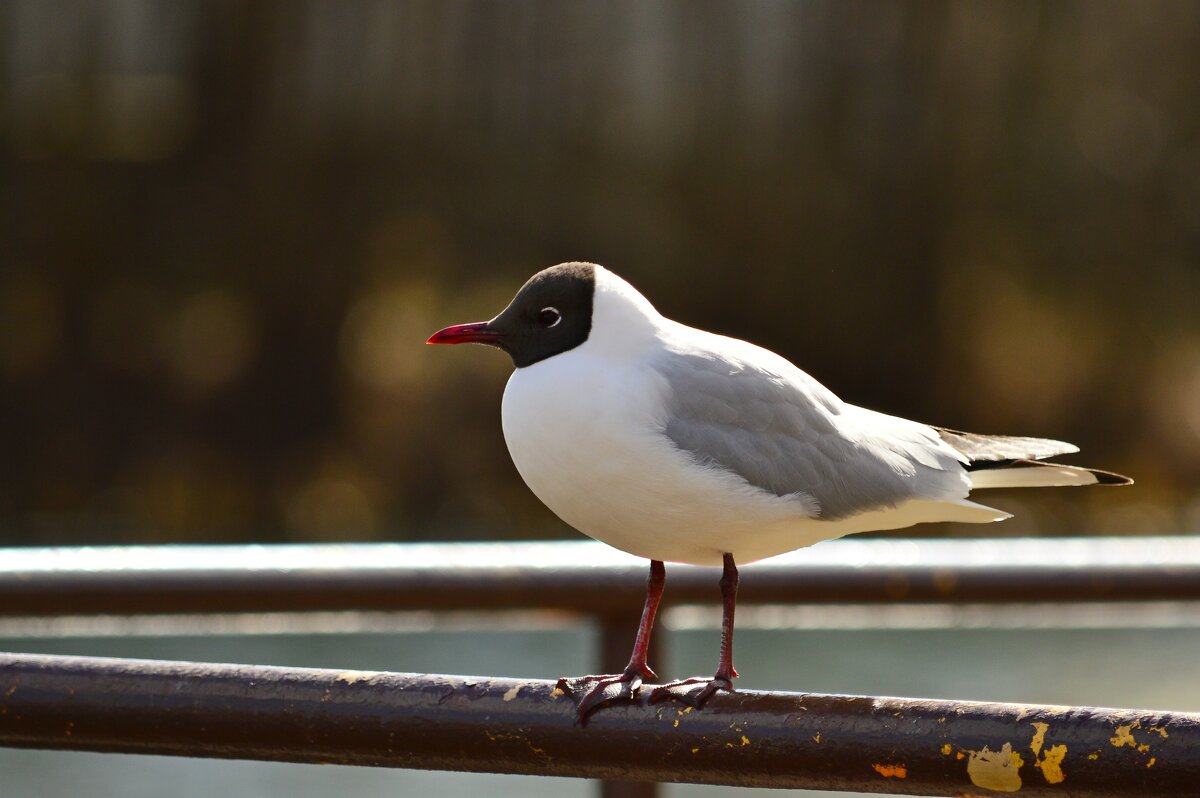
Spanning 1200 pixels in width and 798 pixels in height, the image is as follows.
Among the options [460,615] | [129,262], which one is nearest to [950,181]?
[129,262]

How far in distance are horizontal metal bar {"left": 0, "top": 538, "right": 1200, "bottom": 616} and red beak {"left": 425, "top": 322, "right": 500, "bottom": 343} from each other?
21.2 inches

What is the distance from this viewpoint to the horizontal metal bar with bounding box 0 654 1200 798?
2.68ft

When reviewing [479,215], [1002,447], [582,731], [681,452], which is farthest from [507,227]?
[582,731]

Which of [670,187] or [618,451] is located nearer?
[618,451]

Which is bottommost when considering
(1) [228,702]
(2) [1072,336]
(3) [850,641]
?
(3) [850,641]

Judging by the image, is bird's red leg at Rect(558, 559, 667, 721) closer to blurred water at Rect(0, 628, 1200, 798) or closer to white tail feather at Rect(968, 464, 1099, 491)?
white tail feather at Rect(968, 464, 1099, 491)

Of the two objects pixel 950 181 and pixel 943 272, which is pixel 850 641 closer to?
pixel 943 272

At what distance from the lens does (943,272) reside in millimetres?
5105

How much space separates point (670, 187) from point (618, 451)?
454 cm

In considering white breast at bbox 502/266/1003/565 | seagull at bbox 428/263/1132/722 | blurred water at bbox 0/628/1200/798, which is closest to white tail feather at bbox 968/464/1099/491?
seagull at bbox 428/263/1132/722

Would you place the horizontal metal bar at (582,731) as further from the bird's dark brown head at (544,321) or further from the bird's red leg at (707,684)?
the bird's dark brown head at (544,321)

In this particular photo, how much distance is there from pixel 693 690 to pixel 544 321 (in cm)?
29

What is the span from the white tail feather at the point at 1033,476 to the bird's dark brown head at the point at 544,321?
0.38m

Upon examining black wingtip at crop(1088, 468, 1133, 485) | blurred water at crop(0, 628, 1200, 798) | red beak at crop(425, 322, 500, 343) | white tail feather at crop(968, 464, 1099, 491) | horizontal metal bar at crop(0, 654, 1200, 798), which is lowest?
blurred water at crop(0, 628, 1200, 798)
